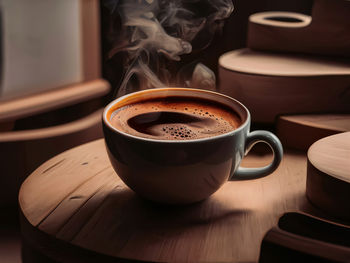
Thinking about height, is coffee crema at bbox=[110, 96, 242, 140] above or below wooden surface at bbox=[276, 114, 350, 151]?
above

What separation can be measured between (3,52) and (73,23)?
0.26 m

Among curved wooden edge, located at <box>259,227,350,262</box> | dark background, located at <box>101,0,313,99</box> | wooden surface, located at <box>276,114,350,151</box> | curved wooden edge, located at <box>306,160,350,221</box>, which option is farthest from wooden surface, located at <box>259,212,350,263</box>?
dark background, located at <box>101,0,313,99</box>

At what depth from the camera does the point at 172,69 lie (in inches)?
34.5

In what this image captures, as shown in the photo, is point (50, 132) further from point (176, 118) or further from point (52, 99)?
point (176, 118)

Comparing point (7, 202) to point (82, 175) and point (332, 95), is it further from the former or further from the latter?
point (332, 95)

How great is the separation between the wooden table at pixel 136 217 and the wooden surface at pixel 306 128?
0.11m

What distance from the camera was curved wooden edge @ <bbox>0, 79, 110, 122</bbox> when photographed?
4.11 feet

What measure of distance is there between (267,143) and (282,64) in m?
0.39

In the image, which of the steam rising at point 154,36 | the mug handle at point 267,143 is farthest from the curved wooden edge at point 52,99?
the mug handle at point 267,143

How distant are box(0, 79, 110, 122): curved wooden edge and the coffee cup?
69 cm

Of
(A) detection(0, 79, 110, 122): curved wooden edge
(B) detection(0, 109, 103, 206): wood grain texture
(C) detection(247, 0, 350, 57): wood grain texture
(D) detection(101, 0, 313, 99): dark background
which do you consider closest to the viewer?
(C) detection(247, 0, 350, 57): wood grain texture

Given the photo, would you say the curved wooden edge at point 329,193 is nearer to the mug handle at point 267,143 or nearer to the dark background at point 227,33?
the mug handle at point 267,143

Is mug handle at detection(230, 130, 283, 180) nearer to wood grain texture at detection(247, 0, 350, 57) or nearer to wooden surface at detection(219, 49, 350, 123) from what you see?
wooden surface at detection(219, 49, 350, 123)

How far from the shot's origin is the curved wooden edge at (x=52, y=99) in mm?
1253
